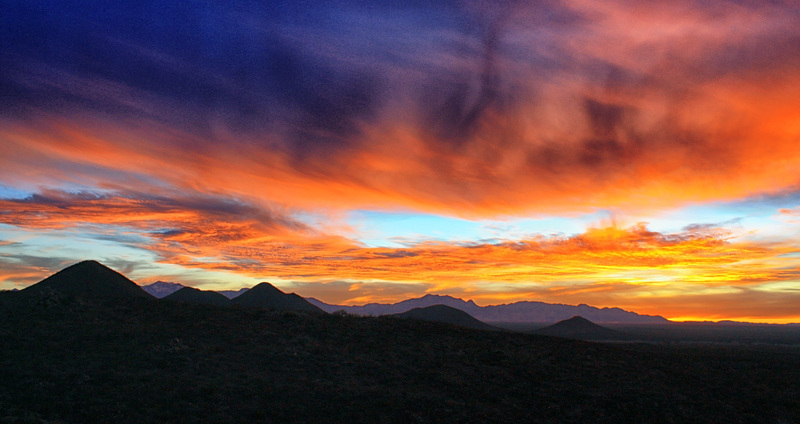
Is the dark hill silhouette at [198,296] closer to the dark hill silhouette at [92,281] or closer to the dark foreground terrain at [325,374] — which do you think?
the dark hill silhouette at [92,281]

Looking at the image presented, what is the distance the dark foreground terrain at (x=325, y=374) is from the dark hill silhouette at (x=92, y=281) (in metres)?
11.1

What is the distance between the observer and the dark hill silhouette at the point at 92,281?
159 feet

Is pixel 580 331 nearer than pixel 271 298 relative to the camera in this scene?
No

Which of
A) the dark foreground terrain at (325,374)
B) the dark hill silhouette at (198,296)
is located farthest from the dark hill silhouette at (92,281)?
the dark hill silhouette at (198,296)

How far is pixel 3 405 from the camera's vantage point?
18.8 m

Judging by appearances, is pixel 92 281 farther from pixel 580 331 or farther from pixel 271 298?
pixel 580 331

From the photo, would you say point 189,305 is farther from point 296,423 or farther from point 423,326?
point 296,423

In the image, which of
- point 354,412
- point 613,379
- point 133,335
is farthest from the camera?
point 133,335

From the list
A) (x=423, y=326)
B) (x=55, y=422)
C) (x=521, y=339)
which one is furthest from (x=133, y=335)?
(x=521, y=339)

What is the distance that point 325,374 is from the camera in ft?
91.0

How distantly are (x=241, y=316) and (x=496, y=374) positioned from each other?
24241mm

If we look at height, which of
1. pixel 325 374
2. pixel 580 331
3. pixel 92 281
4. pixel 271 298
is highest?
pixel 92 281

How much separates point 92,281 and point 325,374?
1574 inches

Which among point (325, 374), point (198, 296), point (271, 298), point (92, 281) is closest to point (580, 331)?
point (271, 298)
